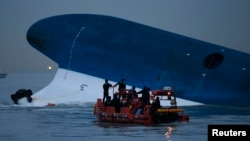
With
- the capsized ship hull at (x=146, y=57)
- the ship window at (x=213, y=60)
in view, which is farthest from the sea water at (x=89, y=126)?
the ship window at (x=213, y=60)

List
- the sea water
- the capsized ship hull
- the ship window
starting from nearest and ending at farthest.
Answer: the sea water, the capsized ship hull, the ship window

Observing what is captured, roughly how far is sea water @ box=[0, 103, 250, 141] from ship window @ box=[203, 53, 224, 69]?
259 cm

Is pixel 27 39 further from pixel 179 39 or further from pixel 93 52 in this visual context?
pixel 179 39

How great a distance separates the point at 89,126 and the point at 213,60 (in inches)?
457

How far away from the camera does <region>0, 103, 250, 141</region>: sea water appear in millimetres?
19125

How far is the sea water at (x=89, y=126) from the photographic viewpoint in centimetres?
1912

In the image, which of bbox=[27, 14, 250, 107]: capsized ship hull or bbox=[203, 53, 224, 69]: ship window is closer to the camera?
bbox=[27, 14, 250, 107]: capsized ship hull

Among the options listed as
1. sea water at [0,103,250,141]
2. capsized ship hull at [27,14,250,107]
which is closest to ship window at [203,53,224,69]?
capsized ship hull at [27,14,250,107]

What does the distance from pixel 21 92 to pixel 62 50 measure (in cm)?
416

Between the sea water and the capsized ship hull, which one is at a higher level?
the capsized ship hull

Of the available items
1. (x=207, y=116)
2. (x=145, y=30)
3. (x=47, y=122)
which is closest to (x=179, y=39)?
(x=145, y=30)

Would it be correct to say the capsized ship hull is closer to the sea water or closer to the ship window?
the ship window

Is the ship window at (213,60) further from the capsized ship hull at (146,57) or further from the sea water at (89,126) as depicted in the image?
the sea water at (89,126)

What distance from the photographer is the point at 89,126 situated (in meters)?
23.1
